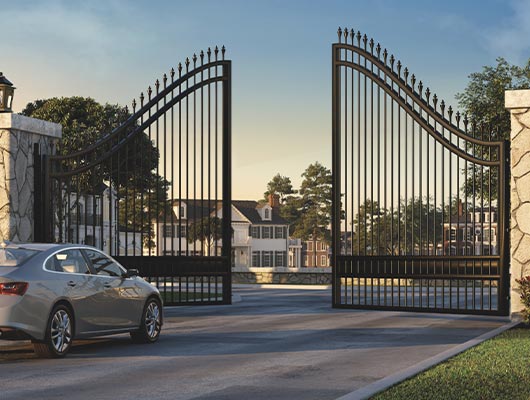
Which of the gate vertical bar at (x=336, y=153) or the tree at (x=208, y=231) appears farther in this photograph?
the gate vertical bar at (x=336, y=153)

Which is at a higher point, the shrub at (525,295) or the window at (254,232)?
the window at (254,232)

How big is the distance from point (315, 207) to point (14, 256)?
99.7 metres

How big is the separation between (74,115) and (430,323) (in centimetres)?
4538

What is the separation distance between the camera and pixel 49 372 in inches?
445

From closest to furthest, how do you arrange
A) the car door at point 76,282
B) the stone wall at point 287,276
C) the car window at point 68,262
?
the car door at point 76,282, the car window at point 68,262, the stone wall at point 287,276

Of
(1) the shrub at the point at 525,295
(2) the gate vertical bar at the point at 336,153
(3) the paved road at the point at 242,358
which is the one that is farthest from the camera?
(2) the gate vertical bar at the point at 336,153

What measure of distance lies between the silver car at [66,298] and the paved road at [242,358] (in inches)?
12.3

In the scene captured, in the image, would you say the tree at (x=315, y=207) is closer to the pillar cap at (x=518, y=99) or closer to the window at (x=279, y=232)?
the window at (x=279, y=232)

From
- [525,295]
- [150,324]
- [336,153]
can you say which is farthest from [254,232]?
[150,324]

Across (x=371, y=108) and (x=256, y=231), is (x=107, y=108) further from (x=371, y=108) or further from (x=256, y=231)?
(x=371, y=108)

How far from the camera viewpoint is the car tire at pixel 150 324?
14.6 metres

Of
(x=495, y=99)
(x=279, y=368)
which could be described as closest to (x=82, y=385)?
(x=279, y=368)

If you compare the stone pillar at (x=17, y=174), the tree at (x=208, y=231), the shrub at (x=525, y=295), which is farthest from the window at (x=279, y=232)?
the shrub at (x=525, y=295)

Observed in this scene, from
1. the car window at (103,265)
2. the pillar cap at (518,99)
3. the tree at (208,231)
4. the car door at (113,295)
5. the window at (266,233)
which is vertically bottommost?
the car door at (113,295)
